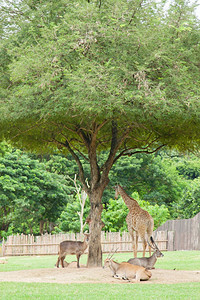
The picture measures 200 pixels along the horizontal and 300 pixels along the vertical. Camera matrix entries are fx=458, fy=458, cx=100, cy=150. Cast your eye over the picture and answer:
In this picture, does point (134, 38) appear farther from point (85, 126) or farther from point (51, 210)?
point (51, 210)

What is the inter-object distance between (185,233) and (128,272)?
15.7m

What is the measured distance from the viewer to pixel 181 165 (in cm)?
4694

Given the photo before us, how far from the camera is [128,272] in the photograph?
1062cm

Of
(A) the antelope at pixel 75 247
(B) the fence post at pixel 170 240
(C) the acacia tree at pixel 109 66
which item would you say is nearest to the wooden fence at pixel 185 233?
(B) the fence post at pixel 170 240

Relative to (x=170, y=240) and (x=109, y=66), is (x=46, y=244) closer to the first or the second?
(x=170, y=240)

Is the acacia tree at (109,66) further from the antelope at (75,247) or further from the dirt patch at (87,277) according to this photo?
the dirt patch at (87,277)

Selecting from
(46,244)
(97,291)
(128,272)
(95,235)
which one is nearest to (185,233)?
(46,244)

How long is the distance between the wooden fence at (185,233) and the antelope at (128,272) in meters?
14.9

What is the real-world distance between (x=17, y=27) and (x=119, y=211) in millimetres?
18728

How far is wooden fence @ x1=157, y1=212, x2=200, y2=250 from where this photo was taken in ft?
81.7

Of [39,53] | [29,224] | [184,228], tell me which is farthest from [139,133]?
[29,224]

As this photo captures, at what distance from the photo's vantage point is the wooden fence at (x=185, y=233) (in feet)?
81.7

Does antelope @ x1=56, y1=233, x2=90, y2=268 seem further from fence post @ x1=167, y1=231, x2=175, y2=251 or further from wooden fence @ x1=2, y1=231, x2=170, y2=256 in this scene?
fence post @ x1=167, y1=231, x2=175, y2=251

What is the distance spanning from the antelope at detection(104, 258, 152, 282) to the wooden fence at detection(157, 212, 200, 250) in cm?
1489
